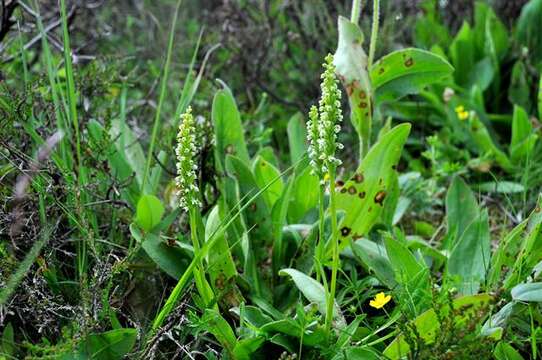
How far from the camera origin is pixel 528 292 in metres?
1.73

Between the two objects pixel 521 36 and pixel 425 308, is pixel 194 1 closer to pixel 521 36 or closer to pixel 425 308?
pixel 521 36

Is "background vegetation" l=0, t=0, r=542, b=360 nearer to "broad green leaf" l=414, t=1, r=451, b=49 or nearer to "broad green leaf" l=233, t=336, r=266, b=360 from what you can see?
"broad green leaf" l=233, t=336, r=266, b=360

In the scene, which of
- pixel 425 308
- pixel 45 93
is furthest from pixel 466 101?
pixel 45 93

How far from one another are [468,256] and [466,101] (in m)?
1.31

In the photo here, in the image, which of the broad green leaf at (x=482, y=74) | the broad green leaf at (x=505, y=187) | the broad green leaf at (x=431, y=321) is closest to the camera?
the broad green leaf at (x=431, y=321)

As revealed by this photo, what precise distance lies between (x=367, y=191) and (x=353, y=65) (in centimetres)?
41

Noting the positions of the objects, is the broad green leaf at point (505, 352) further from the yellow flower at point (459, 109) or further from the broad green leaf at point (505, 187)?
the yellow flower at point (459, 109)

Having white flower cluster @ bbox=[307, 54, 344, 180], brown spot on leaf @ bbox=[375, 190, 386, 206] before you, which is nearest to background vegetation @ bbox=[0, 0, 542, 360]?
brown spot on leaf @ bbox=[375, 190, 386, 206]

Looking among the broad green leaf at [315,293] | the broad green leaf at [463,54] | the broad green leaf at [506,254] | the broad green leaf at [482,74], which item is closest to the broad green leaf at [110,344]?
the broad green leaf at [315,293]

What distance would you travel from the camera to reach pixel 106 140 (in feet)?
7.16

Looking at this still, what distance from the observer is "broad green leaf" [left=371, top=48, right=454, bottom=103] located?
8.05 feet

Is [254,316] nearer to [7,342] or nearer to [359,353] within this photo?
[359,353]

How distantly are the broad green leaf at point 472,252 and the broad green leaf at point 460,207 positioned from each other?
0.22 metres

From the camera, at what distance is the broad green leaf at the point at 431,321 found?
1.68 m
